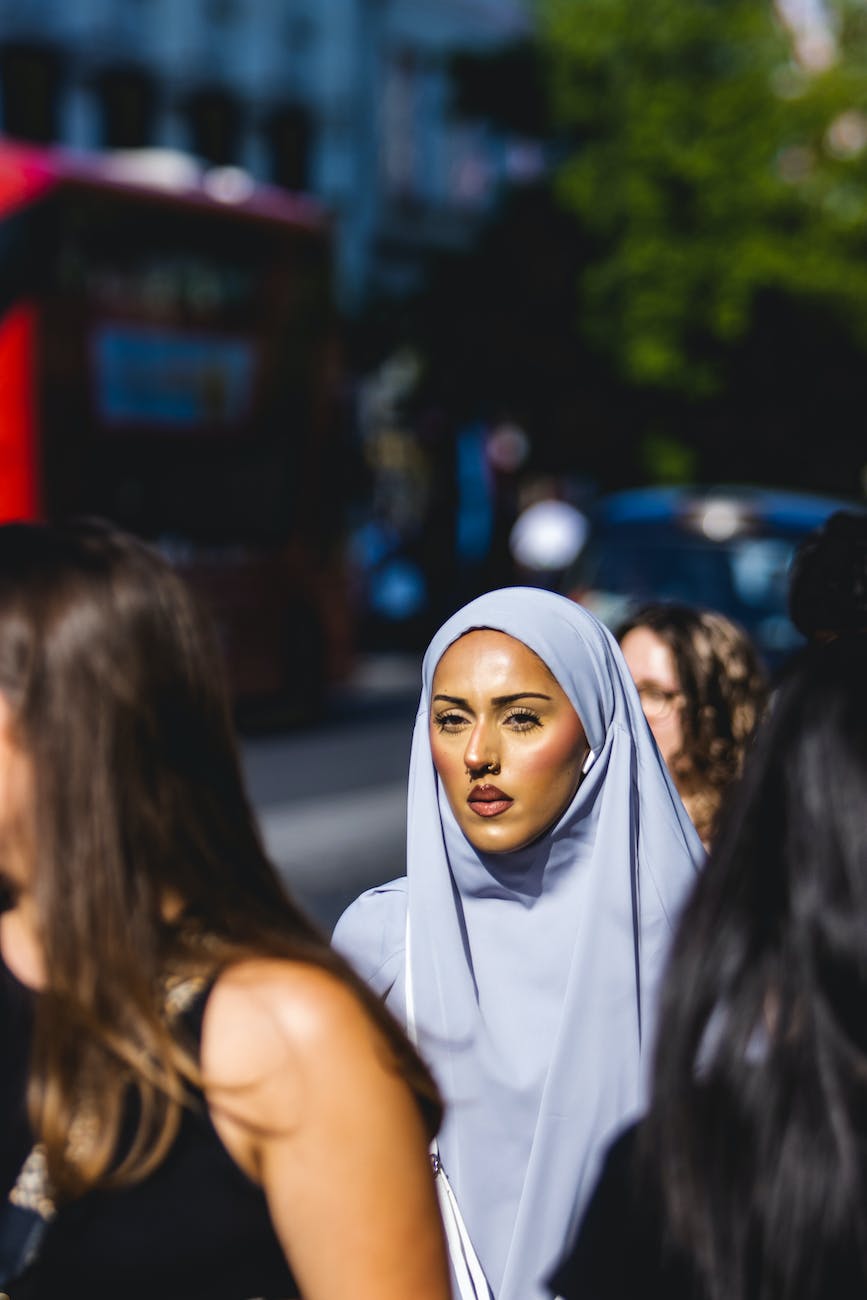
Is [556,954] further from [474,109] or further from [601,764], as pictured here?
[474,109]

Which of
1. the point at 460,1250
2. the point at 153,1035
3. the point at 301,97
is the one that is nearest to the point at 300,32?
the point at 301,97

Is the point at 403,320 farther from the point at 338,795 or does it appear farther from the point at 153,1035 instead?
the point at 153,1035

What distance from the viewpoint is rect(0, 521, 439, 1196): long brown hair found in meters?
1.71

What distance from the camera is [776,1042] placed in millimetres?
1656

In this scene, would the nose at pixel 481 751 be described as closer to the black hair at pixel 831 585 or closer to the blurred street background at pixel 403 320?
the black hair at pixel 831 585

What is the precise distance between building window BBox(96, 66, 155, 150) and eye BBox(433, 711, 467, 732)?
33.4 metres

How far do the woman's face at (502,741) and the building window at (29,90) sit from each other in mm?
32361

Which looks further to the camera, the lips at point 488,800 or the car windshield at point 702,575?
the car windshield at point 702,575

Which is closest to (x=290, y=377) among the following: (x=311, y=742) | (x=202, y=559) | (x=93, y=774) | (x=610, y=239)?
(x=202, y=559)

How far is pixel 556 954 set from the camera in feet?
9.34

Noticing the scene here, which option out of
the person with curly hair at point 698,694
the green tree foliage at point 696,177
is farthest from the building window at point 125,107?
the person with curly hair at point 698,694

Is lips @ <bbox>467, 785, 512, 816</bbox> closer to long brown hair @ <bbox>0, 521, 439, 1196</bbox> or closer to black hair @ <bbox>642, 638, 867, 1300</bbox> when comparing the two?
long brown hair @ <bbox>0, 521, 439, 1196</bbox>

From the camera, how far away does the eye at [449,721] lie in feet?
10.2

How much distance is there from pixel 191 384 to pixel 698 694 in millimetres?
11081
